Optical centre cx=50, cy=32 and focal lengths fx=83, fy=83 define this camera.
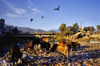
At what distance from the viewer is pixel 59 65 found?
379 centimetres

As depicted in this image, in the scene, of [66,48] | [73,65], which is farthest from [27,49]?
[73,65]

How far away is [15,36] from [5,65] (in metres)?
14.5

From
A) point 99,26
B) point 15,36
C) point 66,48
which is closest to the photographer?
point 66,48

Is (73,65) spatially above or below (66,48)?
below

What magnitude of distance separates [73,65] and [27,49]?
13.7 feet

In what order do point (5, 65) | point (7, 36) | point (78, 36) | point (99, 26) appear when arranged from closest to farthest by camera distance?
point (5, 65), point (78, 36), point (7, 36), point (99, 26)

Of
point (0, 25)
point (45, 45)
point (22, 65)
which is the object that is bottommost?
point (22, 65)

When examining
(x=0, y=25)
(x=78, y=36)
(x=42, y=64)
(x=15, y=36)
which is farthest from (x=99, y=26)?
(x=42, y=64)

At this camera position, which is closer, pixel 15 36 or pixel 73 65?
pixel 73 65

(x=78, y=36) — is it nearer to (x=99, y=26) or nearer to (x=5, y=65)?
(x=5, y=65)

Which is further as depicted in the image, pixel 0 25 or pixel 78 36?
pixel 0 25

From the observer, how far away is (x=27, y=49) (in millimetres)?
6742

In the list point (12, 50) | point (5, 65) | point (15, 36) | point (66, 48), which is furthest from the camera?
point (15, 36)

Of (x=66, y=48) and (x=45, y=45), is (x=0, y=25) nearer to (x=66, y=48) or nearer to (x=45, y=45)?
(x=45, y=45)
